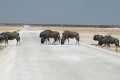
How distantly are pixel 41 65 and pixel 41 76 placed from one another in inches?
146

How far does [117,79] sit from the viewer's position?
13.4m

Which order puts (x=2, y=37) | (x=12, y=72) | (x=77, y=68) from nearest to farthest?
(x=12, y=72), (x=77, y=68), (x=2, y=37)

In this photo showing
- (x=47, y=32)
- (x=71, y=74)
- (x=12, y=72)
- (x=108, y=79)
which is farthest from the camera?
(x=47, y=32)

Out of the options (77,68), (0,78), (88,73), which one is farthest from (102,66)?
(0,78)

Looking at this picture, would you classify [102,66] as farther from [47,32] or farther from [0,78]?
[47,32]

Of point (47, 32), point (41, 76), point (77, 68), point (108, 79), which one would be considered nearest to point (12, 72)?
point (41, 76)

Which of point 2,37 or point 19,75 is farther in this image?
point 2,37

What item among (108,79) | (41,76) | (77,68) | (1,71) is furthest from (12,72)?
(108,79)

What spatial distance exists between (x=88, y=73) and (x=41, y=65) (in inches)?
144

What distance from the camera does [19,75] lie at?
48.0 ft

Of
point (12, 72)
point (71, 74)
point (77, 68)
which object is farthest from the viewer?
point (77, 68)

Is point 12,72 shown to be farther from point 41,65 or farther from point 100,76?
point 100,76

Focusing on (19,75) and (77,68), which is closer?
(19,75)

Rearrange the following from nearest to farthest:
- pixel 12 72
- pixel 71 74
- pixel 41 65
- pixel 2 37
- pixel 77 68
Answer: pixel 71 74 < pixel 12 72 < pixel 77 68 < pixel 41 65 < pixel 2 37
